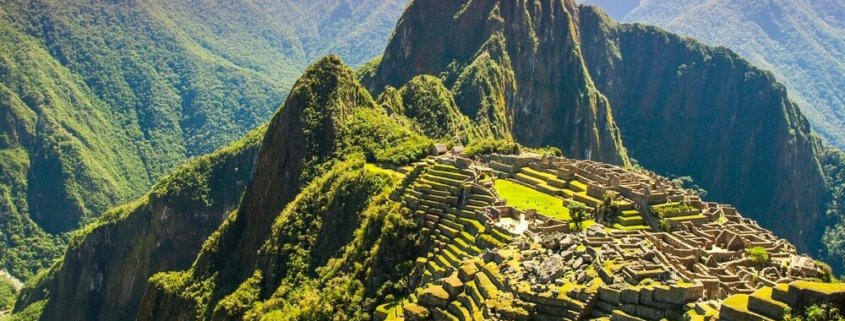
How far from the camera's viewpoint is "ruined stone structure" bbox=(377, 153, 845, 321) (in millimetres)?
38688

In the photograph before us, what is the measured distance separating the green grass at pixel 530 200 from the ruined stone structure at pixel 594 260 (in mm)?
1286

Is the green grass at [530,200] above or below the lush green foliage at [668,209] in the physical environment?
above

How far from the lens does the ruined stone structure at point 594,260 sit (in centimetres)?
3869

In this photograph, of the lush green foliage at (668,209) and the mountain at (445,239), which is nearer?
the mountain at (445,239)

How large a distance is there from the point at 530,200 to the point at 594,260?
37337 millimetres

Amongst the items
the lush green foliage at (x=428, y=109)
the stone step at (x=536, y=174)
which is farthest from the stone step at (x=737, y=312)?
the lush green foliage at (x=428, y=109)

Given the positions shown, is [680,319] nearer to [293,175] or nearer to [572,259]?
[572,259]

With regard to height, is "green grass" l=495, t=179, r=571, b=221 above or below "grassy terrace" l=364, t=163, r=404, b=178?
below

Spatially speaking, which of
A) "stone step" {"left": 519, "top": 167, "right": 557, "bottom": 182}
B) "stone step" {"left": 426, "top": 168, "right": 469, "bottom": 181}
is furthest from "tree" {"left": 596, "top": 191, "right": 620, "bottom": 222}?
"stone step" {"left": 519, "top": 167, "right": 557, "bottom": 182}

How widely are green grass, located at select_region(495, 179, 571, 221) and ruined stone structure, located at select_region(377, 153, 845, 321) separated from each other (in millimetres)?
1286

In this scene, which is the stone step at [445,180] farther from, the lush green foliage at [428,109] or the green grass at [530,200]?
the lush green foliage at [428,109]

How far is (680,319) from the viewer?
3725 centimetres

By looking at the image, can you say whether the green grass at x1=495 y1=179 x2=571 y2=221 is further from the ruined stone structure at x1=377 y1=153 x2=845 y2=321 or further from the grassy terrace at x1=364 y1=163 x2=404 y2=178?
the grassy terrace at x1=364 y1=163 x2=404 y2=178

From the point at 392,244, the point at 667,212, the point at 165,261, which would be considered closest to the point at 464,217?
the point at 392,244
